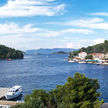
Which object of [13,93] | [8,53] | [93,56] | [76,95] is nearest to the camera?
[76,95]

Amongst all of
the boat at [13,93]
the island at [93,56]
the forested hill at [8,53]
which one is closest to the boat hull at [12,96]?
the boat at [13,93]

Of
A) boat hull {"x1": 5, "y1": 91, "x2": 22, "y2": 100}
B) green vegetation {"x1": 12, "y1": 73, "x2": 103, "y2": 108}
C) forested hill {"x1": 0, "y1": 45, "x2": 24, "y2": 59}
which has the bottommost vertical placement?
boat hull {"x1": 5, "y1": 91, "x2": 22, "y2": 100}

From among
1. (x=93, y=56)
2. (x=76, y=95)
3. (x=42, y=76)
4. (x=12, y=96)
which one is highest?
(x=93, y=56)

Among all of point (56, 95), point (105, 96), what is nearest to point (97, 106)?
point (56, 95)

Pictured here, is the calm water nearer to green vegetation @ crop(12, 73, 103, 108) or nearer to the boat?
the boat

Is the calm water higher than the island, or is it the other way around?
the island

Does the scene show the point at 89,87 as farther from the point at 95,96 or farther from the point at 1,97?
the point at 1,97

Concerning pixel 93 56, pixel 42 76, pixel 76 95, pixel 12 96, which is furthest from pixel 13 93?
pixel 93 56

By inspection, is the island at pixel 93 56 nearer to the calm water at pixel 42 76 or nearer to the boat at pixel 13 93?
the calm water at pixel 42 76

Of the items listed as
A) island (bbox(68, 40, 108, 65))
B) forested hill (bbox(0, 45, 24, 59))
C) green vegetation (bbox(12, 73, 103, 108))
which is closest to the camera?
green vegetation (bbox(12, 73, 103, 108))

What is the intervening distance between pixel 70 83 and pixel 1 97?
36.2 ft

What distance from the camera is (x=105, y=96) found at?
2039 cm

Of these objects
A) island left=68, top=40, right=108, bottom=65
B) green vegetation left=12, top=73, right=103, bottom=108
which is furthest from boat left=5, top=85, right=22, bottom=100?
island left=68, top=40, right=108, bottom=65

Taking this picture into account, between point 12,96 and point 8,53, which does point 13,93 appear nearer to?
point 12,96
